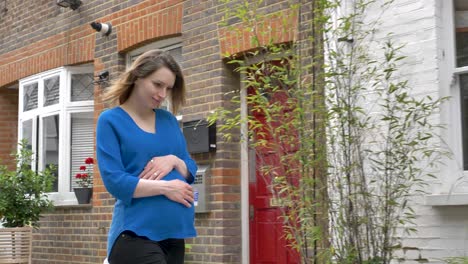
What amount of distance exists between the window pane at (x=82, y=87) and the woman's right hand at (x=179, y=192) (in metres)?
6.71

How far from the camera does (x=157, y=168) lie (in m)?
3.64

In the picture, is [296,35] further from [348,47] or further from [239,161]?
[239,161]

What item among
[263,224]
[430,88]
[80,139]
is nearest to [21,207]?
[80,139]

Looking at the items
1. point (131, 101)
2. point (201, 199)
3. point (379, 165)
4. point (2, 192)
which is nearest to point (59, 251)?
point (2, 192)

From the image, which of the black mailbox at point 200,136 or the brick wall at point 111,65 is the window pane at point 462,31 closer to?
the brick wall at point 111,65

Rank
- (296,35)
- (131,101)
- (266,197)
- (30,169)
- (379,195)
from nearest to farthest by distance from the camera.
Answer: (131,101) < (379,195) < (296,35) < (266,197) < (30,169)

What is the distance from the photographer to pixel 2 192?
32.0 ft

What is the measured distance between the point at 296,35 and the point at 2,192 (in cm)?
480

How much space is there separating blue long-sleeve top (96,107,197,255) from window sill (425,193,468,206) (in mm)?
2354

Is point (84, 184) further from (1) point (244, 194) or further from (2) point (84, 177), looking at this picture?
(1) point (244, 194)

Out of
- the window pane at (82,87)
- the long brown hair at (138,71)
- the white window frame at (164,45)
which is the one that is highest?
the white window frame at (164,45)

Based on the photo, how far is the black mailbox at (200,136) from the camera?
25.6 ft

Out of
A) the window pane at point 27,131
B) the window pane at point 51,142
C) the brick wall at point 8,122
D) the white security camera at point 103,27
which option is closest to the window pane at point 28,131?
the window pane at point 27,131

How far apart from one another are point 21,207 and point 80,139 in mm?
1178
